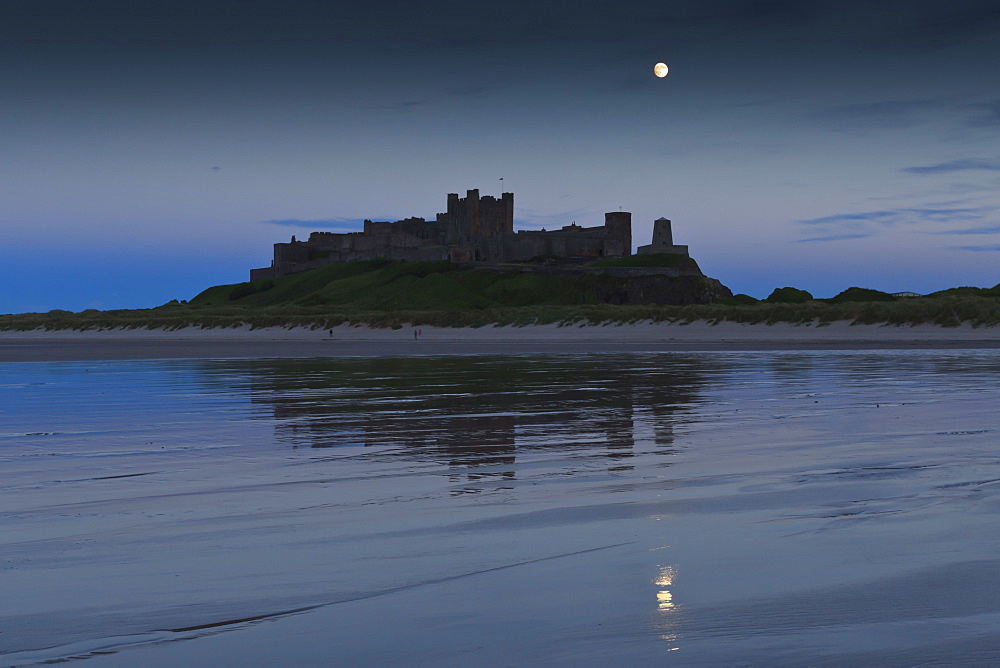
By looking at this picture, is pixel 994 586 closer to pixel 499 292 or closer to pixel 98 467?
pixel 98 467

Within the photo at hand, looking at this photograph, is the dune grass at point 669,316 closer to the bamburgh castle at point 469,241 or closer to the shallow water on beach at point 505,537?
the shallow water on beach at point 505,537

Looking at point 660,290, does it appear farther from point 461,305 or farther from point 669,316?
point 669,316

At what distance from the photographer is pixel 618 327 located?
163ft

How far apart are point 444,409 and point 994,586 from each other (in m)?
8.95

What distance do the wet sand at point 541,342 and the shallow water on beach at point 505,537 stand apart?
21313mm

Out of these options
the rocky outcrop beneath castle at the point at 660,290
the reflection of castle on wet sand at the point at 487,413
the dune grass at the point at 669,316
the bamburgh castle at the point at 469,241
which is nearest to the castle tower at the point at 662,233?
the bamburgh castle at the point at 469,241

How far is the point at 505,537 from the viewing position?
5062mm

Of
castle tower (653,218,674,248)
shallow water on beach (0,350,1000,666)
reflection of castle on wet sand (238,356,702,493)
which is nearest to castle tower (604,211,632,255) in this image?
castle tower (653,218,674,248)

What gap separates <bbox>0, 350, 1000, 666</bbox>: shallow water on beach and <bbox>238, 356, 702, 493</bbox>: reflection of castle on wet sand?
0.30 feet

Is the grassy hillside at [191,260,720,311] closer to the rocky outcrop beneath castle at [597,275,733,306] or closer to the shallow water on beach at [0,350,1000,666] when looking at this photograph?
the rocky outcrop beneath castle at [597,275,733,306]

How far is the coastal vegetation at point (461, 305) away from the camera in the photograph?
43469 mm

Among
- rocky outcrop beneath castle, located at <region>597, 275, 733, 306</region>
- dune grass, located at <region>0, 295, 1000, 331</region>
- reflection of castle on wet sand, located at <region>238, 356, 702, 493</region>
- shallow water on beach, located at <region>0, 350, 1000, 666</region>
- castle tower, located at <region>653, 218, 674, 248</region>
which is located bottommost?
shallow water on beach, located at <region>0, 350, 1000, 666</region>

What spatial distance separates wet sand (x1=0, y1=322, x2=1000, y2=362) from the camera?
3278 cm

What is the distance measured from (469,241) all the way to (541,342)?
110 m
